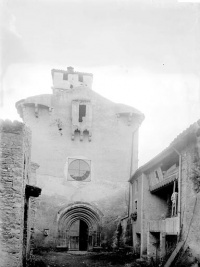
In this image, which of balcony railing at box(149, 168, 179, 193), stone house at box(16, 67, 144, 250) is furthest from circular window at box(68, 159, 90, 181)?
balcony railing at box(149, 168, 179, 193)

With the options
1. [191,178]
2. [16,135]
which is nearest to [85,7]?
[16,135]

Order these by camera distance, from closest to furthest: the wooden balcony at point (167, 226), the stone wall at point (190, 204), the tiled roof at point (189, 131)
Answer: the tiled roof at point (189, 131), the stone wall at point (190, 204), the wooden balcony at point (167, 226)

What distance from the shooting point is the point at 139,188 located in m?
20.6

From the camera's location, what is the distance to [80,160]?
23.8 metres

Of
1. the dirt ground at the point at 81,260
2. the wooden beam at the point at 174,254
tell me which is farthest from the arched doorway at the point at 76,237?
the wooden beam at the point at 174,254

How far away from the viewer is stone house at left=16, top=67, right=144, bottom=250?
888 inches

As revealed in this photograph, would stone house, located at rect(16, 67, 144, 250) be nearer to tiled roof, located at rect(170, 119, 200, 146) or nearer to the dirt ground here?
the dirt ground

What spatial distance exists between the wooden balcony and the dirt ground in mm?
2042

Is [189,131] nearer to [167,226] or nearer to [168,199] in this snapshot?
[167,226]

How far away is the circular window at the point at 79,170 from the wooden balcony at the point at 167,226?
7.48 meters

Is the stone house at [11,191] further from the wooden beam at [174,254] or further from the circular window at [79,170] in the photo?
the circular window at [79,170]

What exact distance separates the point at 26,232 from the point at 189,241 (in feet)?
19.4

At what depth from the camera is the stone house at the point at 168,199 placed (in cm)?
1232

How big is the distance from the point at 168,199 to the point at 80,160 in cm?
759
